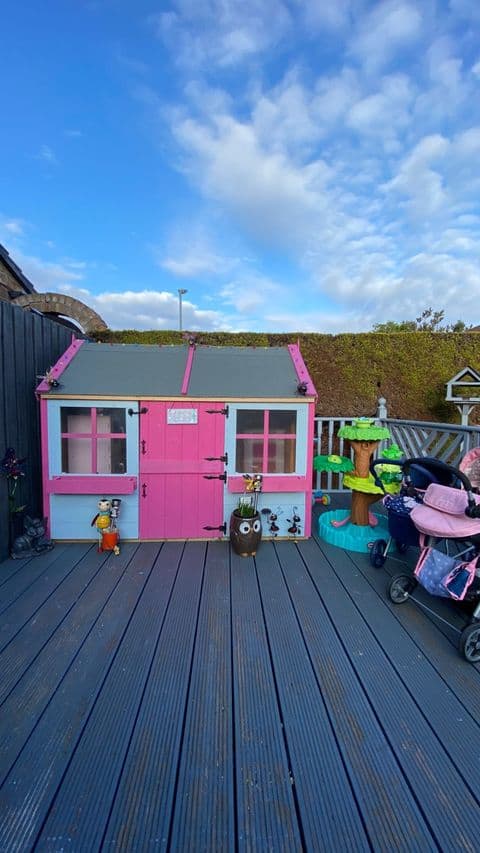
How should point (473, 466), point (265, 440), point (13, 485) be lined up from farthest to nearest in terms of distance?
1. point (265, 440)
2. point (13, 485)
3. point (473, 466)

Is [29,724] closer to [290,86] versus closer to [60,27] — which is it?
[60,27]

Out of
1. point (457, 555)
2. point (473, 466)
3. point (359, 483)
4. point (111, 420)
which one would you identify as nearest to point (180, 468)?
point (111, 420)

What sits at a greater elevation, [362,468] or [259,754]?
[362,468]

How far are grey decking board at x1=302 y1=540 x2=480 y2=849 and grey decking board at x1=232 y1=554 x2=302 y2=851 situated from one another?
0.43m

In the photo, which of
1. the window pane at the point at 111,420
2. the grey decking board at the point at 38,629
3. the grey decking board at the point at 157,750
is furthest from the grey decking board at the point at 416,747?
the window pane at the point at 111,420

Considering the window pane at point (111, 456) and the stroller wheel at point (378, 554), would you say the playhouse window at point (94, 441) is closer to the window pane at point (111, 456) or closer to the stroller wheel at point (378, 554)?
the window pane at point (111, 456)

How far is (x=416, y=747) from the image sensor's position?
128 cm

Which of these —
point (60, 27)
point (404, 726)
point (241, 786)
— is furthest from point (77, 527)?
point (60, 27)

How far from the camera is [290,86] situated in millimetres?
4246

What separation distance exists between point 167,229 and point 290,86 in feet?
10.6

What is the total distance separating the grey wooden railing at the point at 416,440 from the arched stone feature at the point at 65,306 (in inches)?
170

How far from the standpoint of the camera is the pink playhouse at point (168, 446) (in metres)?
2.88

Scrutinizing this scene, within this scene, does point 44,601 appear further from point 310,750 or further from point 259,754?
point 310,750

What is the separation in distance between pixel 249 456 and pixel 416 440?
88.8 inches
